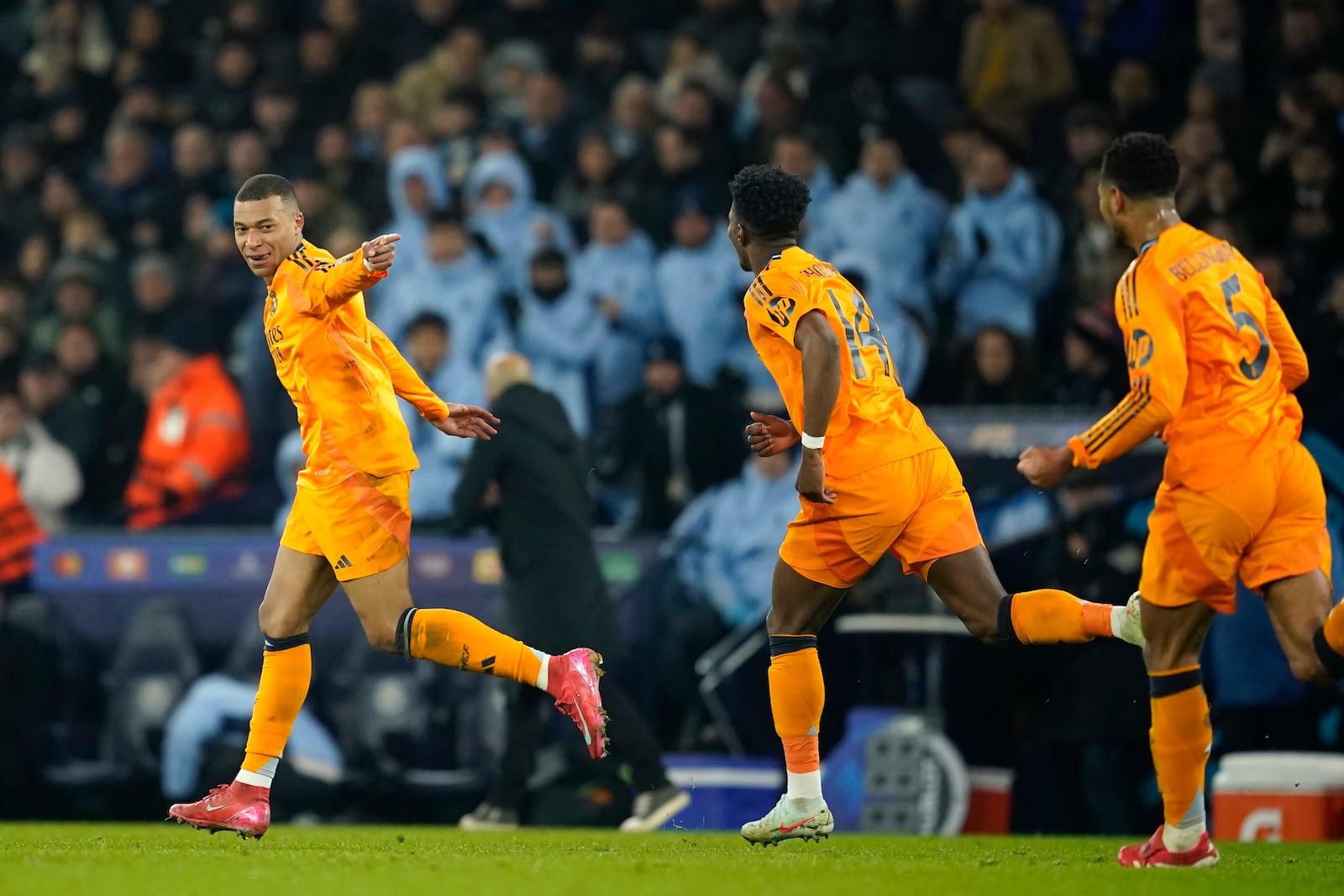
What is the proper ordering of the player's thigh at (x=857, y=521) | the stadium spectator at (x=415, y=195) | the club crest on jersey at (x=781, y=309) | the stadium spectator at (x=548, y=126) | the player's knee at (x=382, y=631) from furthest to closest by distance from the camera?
the stadium spectator at (x=548, y=126) → the stadium spectator at (x=415, y=195) → the player's knee at (x=382, y=631) → the player's thigh at (x=857, y=521) → the club crest on jersey at (x=781, y=309)

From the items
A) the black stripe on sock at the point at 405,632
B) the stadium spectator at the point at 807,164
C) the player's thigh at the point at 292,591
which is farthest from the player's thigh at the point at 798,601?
the stadium spectator at the point at 807,164

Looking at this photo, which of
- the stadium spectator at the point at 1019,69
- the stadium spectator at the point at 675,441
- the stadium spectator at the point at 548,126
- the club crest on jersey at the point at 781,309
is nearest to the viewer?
the club crest on jersey at the point at 781,309

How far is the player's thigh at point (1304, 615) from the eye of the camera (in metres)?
5.56

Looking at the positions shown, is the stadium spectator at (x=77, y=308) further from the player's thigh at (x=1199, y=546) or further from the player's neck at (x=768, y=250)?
the player's thigh at (x=1199, y=546)

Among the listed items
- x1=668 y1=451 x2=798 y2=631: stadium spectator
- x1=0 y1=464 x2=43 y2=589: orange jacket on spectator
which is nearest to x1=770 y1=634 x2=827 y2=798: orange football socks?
x1=668 y1=451 x2=798 y2=631: stadium spectator

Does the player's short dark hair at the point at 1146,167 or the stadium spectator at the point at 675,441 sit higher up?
the player's short dark hair at the point at 1146,167

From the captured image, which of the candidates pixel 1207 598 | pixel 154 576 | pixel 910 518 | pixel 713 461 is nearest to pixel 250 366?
pixel 154 576

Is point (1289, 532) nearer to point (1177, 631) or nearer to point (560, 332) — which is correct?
point (1177, 631)

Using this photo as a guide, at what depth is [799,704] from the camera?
20.9ft

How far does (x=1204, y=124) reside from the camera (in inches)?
438

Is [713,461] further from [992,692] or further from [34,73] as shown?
[34,73]

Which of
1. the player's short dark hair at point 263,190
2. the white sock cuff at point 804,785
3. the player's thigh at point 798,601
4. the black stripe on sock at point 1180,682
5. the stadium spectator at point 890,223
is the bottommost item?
the white sock cuff at point 804,785

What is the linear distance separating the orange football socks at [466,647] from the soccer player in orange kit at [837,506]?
3.24 feet

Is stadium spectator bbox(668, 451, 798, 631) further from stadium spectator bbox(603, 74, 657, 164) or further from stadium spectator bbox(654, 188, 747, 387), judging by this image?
stadium spectator bbox(603, 74, 657, 164)
